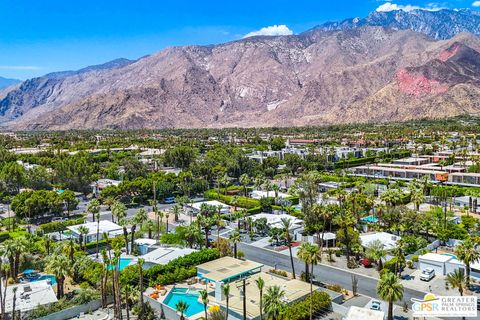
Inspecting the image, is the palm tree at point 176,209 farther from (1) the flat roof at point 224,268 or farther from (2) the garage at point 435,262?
(2) the garage at point 435,262

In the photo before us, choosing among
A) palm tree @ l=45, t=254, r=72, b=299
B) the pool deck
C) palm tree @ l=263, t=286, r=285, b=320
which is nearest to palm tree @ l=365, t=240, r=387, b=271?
the pool deck

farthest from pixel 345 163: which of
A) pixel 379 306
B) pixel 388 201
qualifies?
pixel 379 306

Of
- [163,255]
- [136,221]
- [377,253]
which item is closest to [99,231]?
[136,221]

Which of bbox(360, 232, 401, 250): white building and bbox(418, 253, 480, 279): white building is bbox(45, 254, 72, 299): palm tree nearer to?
bbox(360, 232, 401, 250): white building

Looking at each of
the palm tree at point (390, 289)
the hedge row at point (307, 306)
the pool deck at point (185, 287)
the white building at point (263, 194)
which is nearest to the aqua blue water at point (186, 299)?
the pool deck at point (185, 287)

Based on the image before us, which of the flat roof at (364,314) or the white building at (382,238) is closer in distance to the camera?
the flat roof at (364,314)

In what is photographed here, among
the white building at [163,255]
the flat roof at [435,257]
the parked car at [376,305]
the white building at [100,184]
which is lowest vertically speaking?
the parked car at [376,305]

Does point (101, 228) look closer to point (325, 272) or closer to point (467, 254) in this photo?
point (325, 272)

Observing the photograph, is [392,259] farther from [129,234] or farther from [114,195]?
[114,195]
